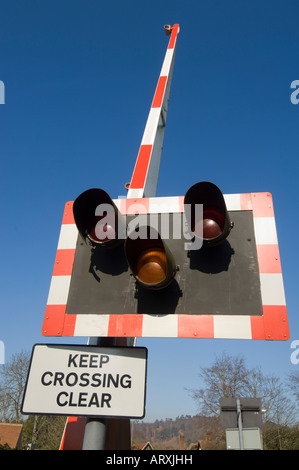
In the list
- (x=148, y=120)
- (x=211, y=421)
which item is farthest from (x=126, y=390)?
(x=211, y=421)

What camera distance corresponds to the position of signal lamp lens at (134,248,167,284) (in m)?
2.01

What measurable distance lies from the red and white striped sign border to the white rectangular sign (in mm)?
141

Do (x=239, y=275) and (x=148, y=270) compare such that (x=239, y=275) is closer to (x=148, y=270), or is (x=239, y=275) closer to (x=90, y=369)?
(x=148, y=270)

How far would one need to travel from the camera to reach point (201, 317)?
6.54 ft

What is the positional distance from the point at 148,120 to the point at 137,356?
3.15 meters

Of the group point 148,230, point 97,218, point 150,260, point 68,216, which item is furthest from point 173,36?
point 150,260

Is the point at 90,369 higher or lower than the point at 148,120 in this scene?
lower

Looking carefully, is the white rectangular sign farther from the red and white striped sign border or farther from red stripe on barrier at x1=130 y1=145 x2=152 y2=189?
red stripe on barrier at x1=130 y1=145 x2=152 y2=189

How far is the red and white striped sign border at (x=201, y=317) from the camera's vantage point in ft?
6.34

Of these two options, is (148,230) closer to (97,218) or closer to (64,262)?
(97,218)

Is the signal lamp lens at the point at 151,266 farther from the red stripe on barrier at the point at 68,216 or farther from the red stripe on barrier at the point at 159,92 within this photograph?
the red stripe on barrier at the point at 159,92

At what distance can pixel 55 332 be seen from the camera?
2139 millimetres

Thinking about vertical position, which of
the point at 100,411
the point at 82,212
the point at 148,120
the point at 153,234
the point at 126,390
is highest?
the point at 148,120

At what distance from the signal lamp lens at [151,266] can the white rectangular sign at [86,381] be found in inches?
17.5
